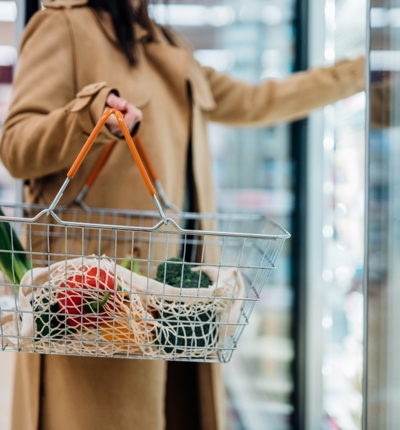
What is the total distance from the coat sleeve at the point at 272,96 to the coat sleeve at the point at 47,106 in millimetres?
551

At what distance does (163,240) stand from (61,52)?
1.58 feet

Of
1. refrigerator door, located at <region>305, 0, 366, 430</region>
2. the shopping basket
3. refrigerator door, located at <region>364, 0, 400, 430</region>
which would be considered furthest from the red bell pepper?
refrigerator door, located at <region>305, 0, 366, 430</region>

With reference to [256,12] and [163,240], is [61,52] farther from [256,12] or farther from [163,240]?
[256,12]

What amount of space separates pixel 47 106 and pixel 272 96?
2.44 feet

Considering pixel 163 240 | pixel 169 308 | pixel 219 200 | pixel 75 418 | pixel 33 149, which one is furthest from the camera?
pixel 219 200

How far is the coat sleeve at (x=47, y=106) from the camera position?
904 millimetres

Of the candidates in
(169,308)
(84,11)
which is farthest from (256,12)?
(169,308)

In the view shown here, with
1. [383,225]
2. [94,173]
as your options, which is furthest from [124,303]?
[383,225]

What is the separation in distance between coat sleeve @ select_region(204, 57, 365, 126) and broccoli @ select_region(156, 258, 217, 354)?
2.61ft

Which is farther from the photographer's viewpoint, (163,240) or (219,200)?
(219,200)

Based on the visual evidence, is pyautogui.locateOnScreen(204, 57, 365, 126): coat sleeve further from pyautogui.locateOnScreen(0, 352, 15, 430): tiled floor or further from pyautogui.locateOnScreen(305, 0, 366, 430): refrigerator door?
pyautogui.locateOnScreen(0, 352, 15, 430): tiled floor

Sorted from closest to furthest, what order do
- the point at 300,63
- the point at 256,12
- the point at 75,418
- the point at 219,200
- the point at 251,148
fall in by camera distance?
1. the point at 75,418
2. the point at 300,63
3. the point at 256,12
4. the point at 251,148
5. the point at 219,200

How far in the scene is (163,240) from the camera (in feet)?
3.94

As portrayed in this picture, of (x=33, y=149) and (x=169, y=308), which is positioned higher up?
(x=33, y=149)
